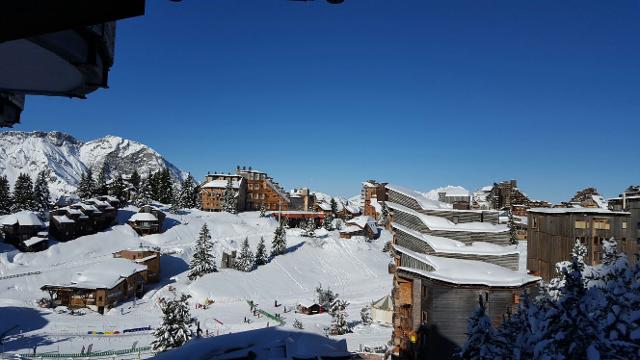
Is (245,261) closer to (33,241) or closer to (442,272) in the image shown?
(33,241)

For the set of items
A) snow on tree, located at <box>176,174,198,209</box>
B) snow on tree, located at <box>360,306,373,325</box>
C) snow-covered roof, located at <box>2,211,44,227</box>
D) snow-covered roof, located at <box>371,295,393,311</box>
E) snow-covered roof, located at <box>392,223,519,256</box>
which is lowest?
snow on tree, located at <box>360,306,373,325</box>

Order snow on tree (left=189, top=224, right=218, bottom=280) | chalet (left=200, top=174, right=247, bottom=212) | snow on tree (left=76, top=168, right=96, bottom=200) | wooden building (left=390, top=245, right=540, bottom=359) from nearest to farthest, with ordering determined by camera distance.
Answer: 1. wooden building (left=390, top=245, right=540, bottom=359)
2. snow on tree (left=189, top=224, right=218, bottom=280)
3. snow on tree (left=76, top=168, right=96, bottom=200)
4. chalet (left=200, top=174, right=247, bottom=212)

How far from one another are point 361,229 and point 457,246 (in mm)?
54071

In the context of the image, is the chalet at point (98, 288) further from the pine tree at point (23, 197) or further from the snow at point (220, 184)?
the snow at point (220, 184)

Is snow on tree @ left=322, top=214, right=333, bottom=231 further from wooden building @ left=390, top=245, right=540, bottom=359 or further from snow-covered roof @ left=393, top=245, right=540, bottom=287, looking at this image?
wooden building @ left=390, top=245, right=540, bottom=359

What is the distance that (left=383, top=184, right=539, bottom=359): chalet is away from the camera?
2336 cm

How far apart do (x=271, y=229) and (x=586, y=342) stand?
7290 centimetres

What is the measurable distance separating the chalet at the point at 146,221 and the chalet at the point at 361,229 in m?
31.4

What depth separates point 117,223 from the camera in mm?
68688

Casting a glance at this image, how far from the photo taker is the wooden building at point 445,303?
2331 cm

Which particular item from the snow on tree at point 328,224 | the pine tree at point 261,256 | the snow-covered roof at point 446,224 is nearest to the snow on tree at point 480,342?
the snow-covered roof at point 446,224

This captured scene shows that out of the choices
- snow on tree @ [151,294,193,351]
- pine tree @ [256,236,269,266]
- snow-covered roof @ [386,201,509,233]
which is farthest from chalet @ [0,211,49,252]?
snow-covered roof @ [386,201,509,233]

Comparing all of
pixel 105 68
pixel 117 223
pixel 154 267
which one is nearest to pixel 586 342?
pixel 105 68

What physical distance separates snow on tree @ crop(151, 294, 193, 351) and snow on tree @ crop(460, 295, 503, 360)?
1806 centimetres
